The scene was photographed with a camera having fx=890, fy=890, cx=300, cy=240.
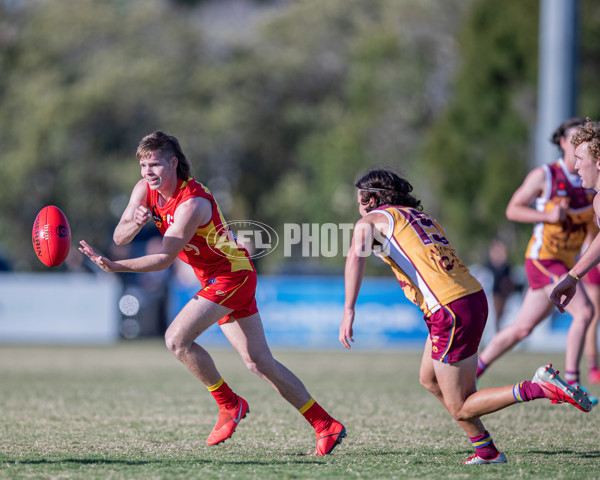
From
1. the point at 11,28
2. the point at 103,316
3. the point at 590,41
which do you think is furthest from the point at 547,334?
the point at 11,28

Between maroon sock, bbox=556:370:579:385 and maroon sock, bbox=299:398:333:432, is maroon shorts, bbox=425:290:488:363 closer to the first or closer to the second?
maroon sock, bbox=299:398:333:432

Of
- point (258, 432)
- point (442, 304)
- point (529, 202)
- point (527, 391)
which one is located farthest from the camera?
point (529, 202)

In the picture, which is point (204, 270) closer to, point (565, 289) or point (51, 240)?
point (51, 240)

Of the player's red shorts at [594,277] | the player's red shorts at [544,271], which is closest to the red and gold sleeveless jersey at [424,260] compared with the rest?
the player's red shorts at [544,271]

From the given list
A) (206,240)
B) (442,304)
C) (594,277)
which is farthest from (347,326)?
(594,277)

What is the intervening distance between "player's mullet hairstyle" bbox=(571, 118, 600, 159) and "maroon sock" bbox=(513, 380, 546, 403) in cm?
147

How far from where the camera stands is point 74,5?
39188 mm

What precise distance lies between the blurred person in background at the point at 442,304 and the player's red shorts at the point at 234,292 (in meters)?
0.93

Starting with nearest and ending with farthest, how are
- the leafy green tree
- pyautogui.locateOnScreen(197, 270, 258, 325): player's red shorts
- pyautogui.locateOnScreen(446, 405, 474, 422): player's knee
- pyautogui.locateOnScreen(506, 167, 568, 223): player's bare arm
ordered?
pyautogui.locateOnScreen(446, 405, 474, 422): player's knee, pyautogui.locateOnScreen(197, 270, 258, 325): player's red shorts, pyautogui.locateOnScreen(506, 167, 568, 223): player's bare arm, the leafy green tree

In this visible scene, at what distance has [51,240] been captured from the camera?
239 inches

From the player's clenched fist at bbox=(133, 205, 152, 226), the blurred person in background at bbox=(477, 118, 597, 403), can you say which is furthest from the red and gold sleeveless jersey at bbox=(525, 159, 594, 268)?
the player's clenched fist at bbox=(133, 205, 152, 226)

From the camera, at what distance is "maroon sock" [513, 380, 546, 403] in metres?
5.08

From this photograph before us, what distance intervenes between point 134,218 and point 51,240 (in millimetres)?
622

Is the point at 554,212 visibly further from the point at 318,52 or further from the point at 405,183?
the point at 318,52
